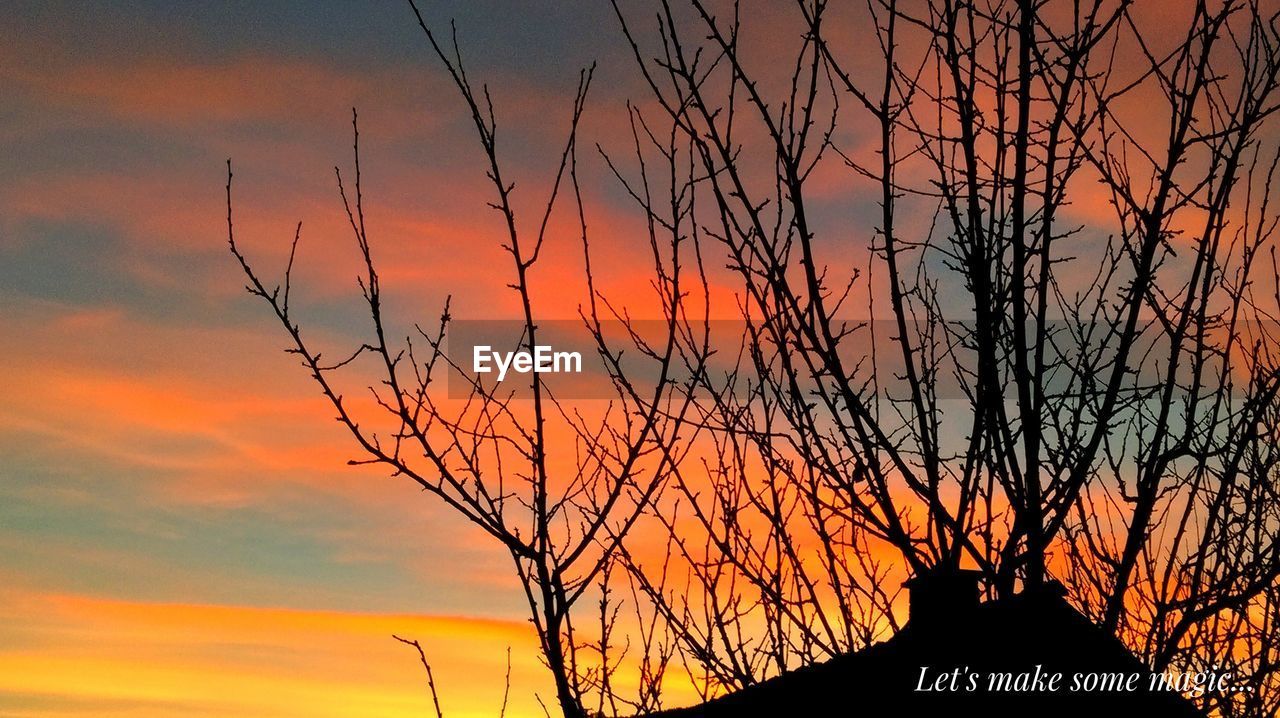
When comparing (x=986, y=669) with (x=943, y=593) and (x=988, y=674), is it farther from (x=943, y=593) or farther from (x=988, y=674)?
(x=943, y=593)

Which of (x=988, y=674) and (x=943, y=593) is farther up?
(x=943, y=593)

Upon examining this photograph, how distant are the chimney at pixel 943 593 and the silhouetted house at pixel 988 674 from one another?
20 millimetres

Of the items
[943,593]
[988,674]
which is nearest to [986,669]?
[988,674]

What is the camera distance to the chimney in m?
4.14

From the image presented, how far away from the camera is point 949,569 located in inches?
167

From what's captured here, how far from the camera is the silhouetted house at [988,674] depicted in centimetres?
395

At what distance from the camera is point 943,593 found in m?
4.18

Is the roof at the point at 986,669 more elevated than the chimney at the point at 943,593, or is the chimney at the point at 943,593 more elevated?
the chimney at the point at 943,593

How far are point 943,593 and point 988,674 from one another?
0.34 meters

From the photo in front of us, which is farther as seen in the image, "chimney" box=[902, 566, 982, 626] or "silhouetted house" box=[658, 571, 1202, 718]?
"chimney" box=[902, 566, 982, 626]

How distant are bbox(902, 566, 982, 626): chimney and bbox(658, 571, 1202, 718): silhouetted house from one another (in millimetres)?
20

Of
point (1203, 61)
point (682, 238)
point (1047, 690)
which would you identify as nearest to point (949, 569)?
point (1047, 690)

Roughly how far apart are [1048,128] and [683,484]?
2210mm

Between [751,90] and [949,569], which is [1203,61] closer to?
[751,90]
